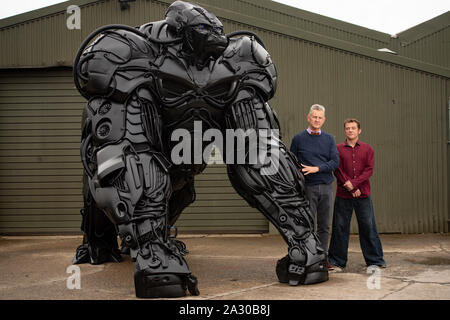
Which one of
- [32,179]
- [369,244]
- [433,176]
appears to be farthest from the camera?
[32,179]

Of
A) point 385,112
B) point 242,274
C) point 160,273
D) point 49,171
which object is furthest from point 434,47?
point 160,273


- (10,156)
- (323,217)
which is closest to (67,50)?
(10,156)

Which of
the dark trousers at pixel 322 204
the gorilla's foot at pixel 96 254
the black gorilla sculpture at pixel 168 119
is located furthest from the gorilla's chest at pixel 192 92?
the gorilla's foot at pixel 96 254

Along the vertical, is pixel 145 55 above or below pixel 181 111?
above

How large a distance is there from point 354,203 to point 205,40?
8.04 ft

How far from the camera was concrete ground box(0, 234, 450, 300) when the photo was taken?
4.17 m

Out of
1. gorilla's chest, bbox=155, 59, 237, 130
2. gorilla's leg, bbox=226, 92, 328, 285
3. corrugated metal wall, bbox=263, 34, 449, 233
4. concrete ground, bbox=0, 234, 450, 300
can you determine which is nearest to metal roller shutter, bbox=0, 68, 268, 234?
concrete ground, bbox=0, 234, 450, 300

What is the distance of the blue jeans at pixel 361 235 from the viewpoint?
18.0 feet

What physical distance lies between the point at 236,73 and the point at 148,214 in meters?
1.57

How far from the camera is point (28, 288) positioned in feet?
15.4

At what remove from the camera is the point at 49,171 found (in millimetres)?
9375

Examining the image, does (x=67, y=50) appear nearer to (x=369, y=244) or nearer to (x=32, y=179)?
(x=32, y=179)

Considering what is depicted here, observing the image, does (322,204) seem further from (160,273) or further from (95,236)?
(95,236)

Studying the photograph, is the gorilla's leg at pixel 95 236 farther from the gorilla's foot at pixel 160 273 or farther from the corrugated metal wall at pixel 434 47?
the corrugated metal wall at pixel 434 47
